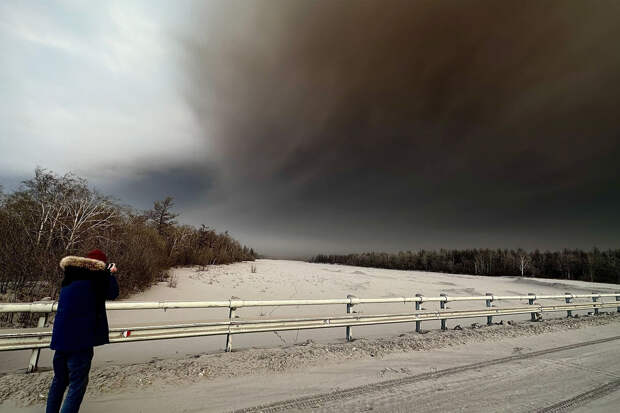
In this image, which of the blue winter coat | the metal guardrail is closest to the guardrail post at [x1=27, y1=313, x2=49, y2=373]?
the metal guardrail

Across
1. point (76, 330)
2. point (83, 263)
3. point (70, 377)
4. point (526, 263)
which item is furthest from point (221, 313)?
point (526, 263)

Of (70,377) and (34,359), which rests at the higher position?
(70,377)

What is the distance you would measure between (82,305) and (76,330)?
0.26 m

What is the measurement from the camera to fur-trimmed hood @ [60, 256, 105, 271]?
121 inches

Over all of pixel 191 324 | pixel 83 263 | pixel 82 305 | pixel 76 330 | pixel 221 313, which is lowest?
pixel 221 313

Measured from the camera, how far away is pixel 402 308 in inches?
522

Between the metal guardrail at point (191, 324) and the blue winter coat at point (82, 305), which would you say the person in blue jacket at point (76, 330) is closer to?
the blue winter coat at point (82, 305)

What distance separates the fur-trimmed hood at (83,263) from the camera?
10.1 ft

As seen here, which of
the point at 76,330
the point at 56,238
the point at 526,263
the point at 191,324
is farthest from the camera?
the point at 526,263

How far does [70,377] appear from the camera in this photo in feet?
9.82

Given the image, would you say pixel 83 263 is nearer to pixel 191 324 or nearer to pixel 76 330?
pixel 76 330

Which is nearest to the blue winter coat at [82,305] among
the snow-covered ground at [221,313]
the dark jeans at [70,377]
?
the dark jeans at [70,377]

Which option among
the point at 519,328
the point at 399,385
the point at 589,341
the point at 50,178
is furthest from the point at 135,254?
the point at 589,341

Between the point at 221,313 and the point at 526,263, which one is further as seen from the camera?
the point at 526,263
